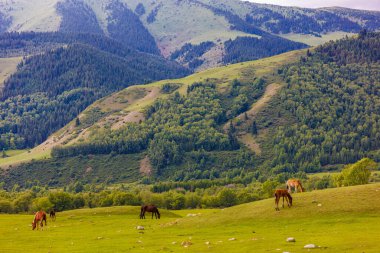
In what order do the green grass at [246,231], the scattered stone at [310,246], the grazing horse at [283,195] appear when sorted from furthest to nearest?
the grazing horse at [283,195]
the green grass at [246,231]
the scattered stone at [310,246]

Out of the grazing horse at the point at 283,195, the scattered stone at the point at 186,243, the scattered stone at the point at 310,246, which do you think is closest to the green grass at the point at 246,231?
the scattered stone at the point at 186,243

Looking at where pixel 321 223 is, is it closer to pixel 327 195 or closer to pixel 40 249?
pixel 327 195

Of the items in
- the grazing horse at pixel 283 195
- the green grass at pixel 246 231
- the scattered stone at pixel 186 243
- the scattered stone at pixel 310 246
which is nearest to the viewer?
the scattered stone at pixel 310 246

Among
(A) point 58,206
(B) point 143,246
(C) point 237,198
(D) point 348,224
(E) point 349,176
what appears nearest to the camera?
(B) point 143,246

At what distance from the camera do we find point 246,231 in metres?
66.1

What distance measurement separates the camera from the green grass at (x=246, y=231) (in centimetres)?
5497

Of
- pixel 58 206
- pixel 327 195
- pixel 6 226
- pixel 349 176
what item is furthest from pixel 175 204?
pixel 327 195

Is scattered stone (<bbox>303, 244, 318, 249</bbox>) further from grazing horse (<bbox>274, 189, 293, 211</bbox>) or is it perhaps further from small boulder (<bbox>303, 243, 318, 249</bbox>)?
grazing horse (<bbox>274, 189, 293, 211</bbox>)

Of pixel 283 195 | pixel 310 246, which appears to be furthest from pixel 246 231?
pixel 310 246

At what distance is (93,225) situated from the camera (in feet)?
280

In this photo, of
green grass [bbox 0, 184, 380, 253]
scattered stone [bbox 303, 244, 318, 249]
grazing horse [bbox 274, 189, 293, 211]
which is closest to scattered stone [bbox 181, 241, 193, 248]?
green grass [bbox 0, 184, 380, 253]

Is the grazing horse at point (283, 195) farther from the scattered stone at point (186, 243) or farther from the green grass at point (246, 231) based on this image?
the scattered stone at point (186, 243)

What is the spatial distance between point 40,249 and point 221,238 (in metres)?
20.2

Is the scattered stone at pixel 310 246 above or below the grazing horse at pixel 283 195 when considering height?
above
